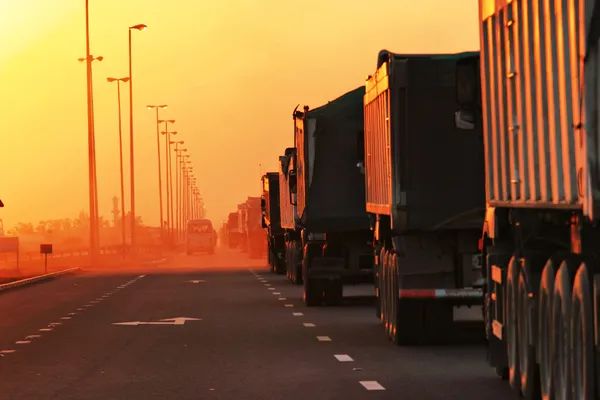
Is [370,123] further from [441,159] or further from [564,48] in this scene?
[564,48]

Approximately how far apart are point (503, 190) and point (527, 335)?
1381mm

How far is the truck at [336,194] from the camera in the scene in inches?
1187

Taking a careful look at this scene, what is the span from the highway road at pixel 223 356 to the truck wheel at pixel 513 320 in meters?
0.27

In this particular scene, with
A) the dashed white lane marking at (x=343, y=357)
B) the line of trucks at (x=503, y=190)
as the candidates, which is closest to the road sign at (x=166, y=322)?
the line of trucks at (x=503, y=190)

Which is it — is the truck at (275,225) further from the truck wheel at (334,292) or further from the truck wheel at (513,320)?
the truck wheel at (513,320)

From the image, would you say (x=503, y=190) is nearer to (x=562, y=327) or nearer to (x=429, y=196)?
(x=562, y=327)

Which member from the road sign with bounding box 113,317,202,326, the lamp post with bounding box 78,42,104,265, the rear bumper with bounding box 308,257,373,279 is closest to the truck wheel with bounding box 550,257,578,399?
the road sign with bounding box 113,317,202,326

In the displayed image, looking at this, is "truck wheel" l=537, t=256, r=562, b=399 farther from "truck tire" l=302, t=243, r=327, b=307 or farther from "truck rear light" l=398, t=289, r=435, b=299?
"truck tire" l=302, t=243, r=327, b=307

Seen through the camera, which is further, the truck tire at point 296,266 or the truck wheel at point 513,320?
the truck tire at point 296,266

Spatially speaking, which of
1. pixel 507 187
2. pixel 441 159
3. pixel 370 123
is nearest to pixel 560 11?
pixel 507 187

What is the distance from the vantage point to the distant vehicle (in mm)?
124562

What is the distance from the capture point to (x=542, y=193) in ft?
40.2

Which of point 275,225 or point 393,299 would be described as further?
point 275,225

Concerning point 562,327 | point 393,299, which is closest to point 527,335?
point 562,327
